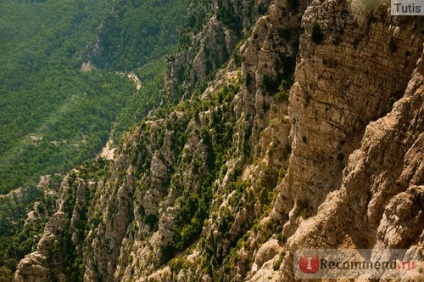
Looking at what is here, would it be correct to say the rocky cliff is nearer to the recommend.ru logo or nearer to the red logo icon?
the recommend.ru logo

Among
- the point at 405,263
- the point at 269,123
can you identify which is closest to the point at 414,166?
the point at 405,263

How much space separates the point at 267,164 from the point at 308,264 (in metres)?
23.4

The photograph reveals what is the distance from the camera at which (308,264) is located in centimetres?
5606

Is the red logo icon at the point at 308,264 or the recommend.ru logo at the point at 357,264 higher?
the recommend.ru logo at the point at 357,264

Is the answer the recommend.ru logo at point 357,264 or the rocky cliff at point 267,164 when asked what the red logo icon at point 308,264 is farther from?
the rocky cliff at point 267,164

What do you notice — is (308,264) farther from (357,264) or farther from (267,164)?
(267,164)

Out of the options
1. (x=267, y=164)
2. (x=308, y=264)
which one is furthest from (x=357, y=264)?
(x=267, y=164)

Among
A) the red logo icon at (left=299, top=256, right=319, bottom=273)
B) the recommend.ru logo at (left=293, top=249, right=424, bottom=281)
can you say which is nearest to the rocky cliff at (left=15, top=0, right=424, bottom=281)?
the recommend.ru logo at (left=293, top=249, right=424, bottom=281)

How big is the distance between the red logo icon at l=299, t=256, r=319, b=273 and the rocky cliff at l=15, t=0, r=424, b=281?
4.91ft

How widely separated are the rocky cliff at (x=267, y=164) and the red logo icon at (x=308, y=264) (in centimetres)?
150

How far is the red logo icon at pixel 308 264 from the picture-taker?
55625 mm

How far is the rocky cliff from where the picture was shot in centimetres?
5031

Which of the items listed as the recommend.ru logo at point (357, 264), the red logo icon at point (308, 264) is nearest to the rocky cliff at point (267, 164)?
the recommend.ru logo at point (357, 264)

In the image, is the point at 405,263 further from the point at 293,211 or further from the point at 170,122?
the point at 170,122
